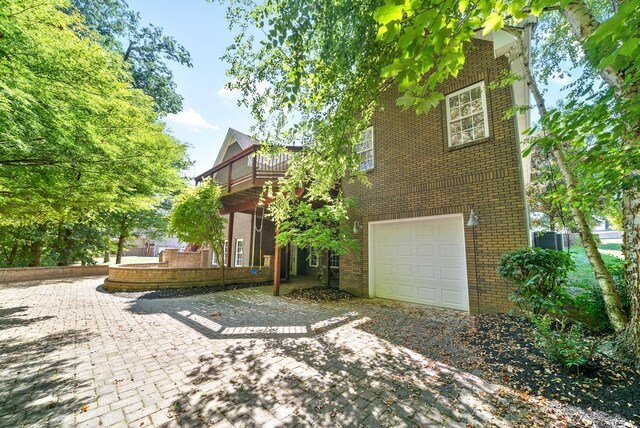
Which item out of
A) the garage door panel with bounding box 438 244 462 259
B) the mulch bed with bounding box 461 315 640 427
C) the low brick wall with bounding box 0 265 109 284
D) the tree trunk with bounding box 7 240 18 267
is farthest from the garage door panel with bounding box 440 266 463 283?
the tree trunk with bounding box 7 240 18 267

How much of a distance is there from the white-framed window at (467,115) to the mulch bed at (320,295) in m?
5.11

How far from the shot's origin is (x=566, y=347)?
295cm

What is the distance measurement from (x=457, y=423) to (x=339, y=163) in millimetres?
4106

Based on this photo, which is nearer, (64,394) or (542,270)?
(64,394)

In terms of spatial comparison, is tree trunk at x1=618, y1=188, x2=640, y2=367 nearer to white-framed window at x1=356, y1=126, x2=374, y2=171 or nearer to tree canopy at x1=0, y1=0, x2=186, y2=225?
white-framed window at x1=356, y1=126, x2=374, y2=171

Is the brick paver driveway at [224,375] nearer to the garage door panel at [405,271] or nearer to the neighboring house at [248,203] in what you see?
the garage door panel at [405,271]

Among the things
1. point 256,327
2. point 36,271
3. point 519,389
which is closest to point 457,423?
point 519,389

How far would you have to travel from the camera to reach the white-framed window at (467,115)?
19.9ft

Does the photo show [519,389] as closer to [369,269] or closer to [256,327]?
[256,327]

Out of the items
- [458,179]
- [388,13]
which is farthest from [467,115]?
[388,13]

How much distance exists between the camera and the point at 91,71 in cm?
457

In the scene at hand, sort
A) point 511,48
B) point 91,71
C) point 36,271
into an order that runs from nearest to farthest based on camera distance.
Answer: point 91,71 → point 511,48 → point 36,271

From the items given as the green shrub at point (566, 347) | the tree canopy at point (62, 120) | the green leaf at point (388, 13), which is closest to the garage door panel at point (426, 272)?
the green shrub at point (566, 347)

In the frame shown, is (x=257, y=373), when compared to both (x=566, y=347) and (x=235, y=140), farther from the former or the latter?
(x=235, y=140)
